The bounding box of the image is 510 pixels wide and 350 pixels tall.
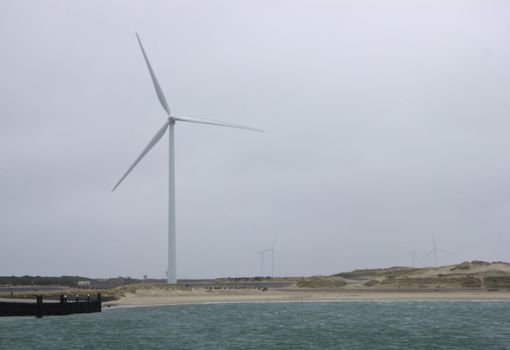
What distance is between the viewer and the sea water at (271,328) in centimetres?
5100

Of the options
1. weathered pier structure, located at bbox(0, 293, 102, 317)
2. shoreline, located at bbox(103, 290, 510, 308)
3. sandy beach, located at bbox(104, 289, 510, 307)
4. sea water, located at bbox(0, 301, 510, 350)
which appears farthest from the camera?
sandy beach, located at bbox(104, 289, 510, 307)

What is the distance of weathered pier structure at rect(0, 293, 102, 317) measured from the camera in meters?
71.9

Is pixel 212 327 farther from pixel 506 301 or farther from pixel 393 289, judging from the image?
pixel 393 289

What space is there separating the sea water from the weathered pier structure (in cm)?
90

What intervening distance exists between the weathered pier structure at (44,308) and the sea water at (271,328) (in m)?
0.90

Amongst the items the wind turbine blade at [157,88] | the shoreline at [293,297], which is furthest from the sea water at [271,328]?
the wind turbine blade at [157,88]

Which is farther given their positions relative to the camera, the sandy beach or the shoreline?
the sandy beach

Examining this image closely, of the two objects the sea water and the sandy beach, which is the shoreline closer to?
the sandy beach

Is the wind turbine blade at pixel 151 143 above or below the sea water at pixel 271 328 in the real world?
above

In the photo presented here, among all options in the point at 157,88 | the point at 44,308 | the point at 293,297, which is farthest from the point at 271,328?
the point at 157,88

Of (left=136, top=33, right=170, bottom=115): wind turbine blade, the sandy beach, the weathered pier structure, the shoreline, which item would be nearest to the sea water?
the weathered pier structure

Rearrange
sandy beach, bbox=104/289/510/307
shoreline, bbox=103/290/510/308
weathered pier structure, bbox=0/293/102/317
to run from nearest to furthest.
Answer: weathered pier structure, bbox=0/293/102/317 → shoreline, bbox=103/290/510/308 → sandy beach, bbox=104/289/510/307

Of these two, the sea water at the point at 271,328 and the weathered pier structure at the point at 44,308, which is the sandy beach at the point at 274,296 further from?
the weathered pier structure at the point at 44,308

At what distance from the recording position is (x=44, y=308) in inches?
2896
